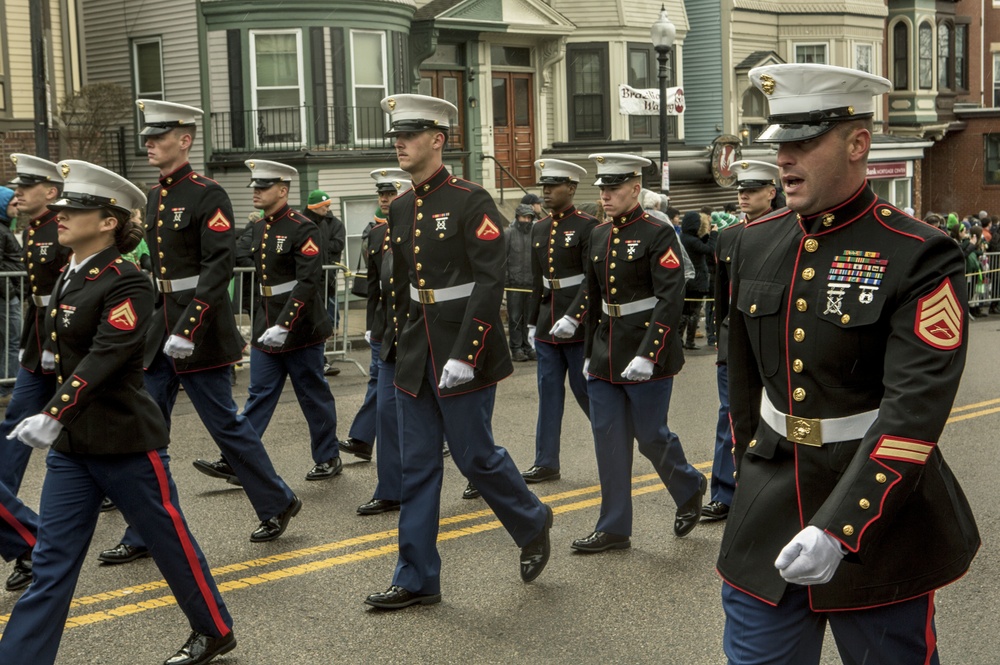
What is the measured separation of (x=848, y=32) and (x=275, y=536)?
3241 cm

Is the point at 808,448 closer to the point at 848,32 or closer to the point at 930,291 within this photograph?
the point at 930,291

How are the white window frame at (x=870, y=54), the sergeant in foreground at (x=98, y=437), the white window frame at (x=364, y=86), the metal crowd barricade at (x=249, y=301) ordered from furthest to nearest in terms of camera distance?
1. the white window frame at (x=870, y=54)
2. the white window frame at (x=364, y=86)
3. the metal crowd barricade at (x=249, y=301)
4. the sergeant in foreground at (x=98, y=437)

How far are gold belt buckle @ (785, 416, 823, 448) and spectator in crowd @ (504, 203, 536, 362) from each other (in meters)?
12.4

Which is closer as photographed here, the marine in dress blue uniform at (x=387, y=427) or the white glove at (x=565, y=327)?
the marine in dress blue uniform at (x=387, y=427)

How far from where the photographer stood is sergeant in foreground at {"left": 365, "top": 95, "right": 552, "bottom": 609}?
20.5 feet

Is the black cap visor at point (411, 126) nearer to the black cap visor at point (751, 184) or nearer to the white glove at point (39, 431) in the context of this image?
the white glove at point (39, 431)

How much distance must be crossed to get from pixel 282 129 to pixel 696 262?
938 cm

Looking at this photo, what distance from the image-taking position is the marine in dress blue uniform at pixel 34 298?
7.45 m

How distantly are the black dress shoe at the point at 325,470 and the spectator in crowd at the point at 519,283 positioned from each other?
22.7 feet

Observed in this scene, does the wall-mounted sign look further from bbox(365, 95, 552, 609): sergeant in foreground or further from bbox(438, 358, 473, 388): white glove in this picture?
bbox(438, 358, 473, 388): white glove

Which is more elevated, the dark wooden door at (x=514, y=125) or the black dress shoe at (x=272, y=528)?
the dark wooden door at (x=514, y=125)

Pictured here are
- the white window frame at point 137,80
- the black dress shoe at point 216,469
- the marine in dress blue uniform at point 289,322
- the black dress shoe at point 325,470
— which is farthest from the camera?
the white window frame at point 137,80

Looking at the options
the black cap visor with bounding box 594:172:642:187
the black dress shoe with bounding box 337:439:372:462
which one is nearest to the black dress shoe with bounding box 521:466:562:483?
the black dress shoe with bounding box 337:439:372:462

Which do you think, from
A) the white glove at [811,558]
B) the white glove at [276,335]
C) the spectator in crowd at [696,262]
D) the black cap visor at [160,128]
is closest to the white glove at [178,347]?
the black cap visor at [160,128]
